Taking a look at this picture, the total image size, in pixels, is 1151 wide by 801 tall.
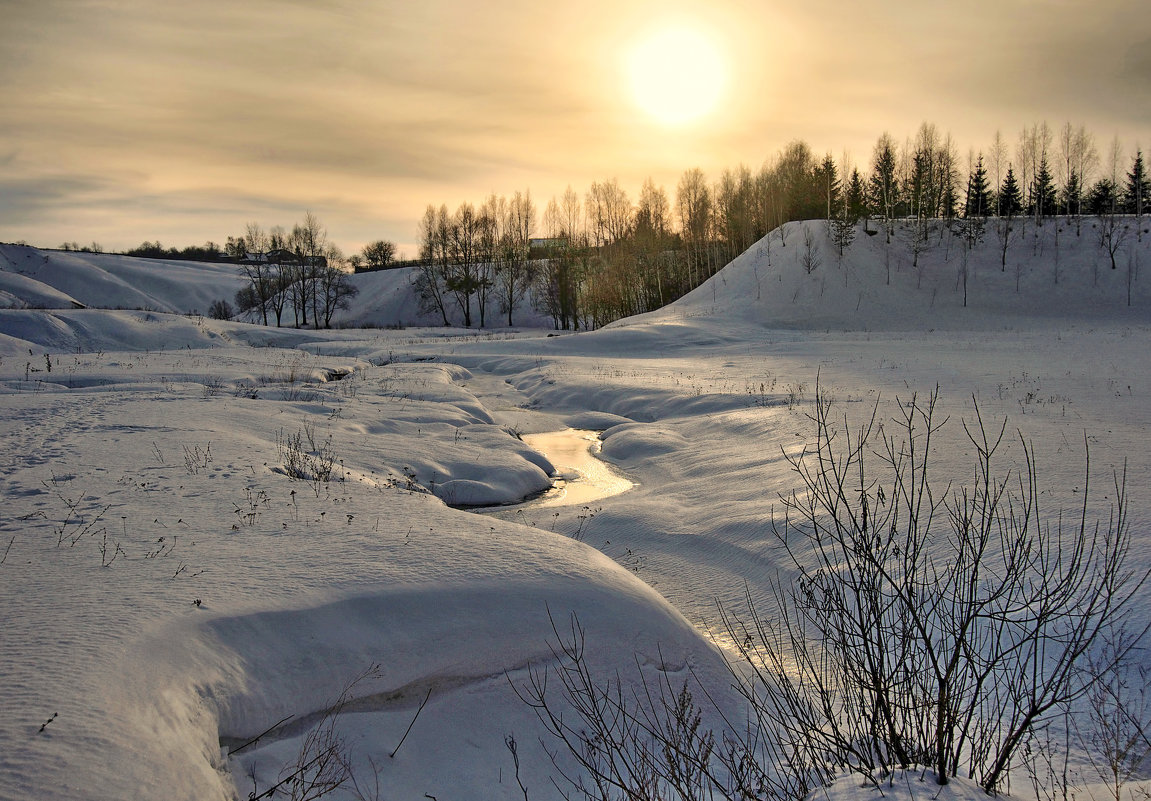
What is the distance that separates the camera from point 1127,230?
2018 inches

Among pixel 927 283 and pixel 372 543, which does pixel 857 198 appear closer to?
pixel 927 283

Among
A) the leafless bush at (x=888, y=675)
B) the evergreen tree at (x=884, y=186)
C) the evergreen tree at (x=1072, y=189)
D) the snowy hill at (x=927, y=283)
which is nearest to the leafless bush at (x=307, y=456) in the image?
the leafless bush at (x=888, y=675)

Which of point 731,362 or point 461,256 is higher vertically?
point 461,256

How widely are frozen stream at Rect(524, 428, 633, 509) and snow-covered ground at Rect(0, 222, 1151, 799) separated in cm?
46

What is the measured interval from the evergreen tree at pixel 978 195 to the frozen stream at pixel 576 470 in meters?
61.1

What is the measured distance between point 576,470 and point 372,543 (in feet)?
23.2

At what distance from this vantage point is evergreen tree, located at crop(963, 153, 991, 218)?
62.4 metres

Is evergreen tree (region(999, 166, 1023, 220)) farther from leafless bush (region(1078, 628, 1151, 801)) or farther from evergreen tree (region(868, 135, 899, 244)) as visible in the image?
leafless bush (region(1078, 628, 1151, 801))

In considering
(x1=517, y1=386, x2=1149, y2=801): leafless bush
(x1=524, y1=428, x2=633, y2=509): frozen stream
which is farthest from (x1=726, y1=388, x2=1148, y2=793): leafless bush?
(x1=524, y1=428, x2=633, y2=509): frozen stream

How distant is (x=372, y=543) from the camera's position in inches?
243

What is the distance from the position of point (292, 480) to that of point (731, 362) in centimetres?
2096

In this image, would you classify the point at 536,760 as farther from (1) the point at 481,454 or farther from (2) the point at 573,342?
(2) the point at 573,342

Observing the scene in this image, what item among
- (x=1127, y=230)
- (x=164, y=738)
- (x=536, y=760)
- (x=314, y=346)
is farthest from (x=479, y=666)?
(x=1127, y=230)

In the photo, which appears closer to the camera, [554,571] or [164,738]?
[164,738]
